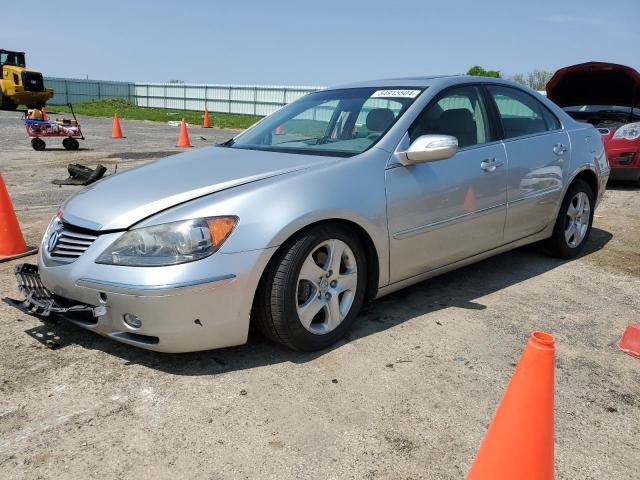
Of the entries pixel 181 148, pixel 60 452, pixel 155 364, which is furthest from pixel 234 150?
pixel 181 148

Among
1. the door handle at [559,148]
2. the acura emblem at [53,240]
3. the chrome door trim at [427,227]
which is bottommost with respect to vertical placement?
the acura emblem at [53,240]

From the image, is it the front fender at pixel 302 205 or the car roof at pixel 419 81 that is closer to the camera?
the front fender at pixel 302 205

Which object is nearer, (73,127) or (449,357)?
(449,357)

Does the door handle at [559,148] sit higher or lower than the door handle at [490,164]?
higher

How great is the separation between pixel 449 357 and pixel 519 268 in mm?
1928

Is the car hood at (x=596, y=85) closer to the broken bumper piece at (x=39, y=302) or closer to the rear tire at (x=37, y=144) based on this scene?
the broken bumper piece at (x=39, y=302)

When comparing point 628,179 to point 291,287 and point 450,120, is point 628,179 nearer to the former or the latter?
point 450,120

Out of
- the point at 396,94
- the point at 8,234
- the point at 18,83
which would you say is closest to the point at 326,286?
the point at 396,94

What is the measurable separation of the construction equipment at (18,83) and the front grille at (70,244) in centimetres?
2319

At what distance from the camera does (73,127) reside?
12562 mm

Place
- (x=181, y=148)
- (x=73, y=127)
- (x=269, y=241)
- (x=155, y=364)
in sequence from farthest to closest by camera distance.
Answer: (x=181, y=148), (x=73, y=127), (x=155, y=364), (x=269, y=241)

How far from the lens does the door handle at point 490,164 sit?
12.2 feet

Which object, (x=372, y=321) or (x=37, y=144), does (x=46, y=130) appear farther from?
(x=372, y=321)

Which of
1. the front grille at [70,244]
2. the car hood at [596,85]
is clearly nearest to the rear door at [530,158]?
the front grille at [70,244]
